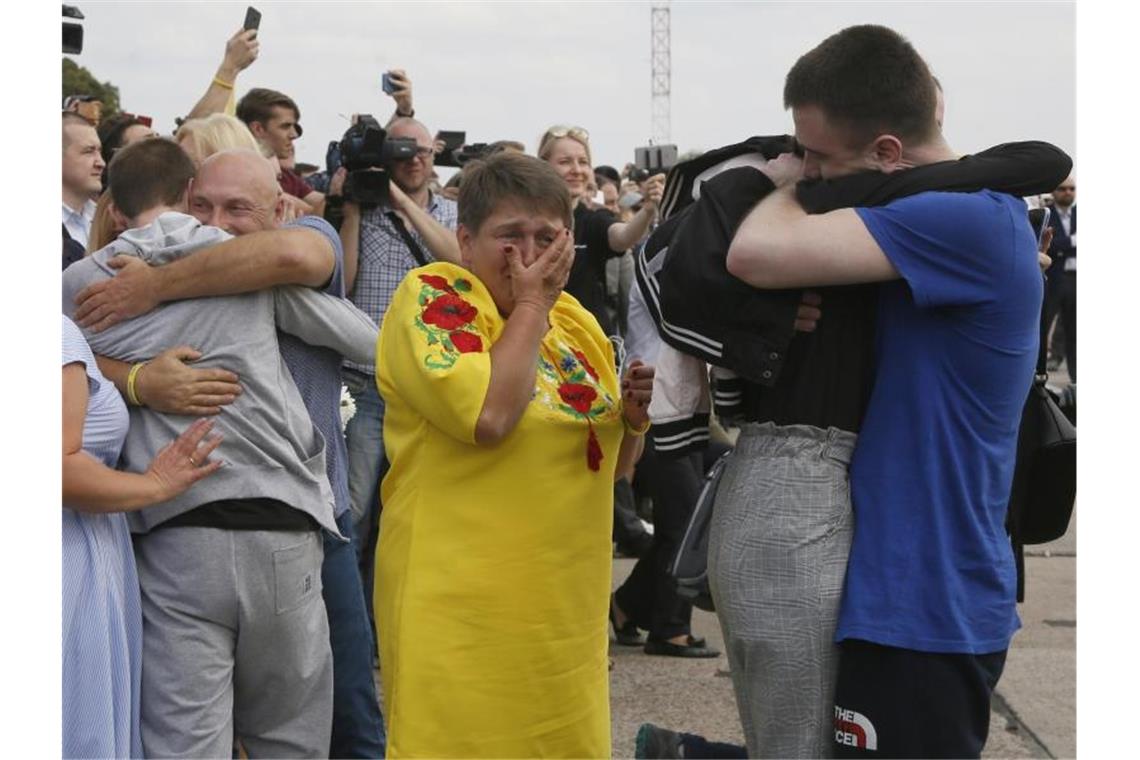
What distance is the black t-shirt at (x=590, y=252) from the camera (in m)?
5.94

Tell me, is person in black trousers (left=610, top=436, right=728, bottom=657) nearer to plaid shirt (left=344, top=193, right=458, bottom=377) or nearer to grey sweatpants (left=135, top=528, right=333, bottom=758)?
plaid shirt (left=344, top=193, right=458, bottom=377)

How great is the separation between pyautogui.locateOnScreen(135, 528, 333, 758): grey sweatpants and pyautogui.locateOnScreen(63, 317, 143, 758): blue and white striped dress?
6cm

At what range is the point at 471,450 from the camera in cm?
299

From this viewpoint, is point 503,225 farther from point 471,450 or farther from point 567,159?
point 567,159

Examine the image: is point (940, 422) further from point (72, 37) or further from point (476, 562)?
point (72, 37)

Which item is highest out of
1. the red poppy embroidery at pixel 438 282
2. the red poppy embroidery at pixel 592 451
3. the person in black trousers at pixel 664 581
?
the red poppy embroidery at pixel 438 282

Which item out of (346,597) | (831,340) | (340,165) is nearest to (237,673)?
(346,597)

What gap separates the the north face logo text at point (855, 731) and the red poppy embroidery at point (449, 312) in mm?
1067

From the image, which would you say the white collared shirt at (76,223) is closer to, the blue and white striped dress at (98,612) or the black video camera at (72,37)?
the black video camera at (72,37)

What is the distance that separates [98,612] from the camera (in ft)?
10.0

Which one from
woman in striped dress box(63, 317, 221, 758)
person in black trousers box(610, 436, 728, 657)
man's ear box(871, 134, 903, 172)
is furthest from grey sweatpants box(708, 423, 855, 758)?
person in black trousers box(610, 436, 728, 657)

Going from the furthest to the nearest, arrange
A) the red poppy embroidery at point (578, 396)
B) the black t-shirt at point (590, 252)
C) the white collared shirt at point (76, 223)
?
the black t-shirt at point (590, 252) → the white collared shirt at point (76, 223) → the red poppy embroidery at point (578, 396)

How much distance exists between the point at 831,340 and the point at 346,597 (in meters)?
1.93

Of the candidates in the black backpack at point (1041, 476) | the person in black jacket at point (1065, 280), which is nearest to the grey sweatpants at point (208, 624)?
the black backpack at point (1041, 476)
